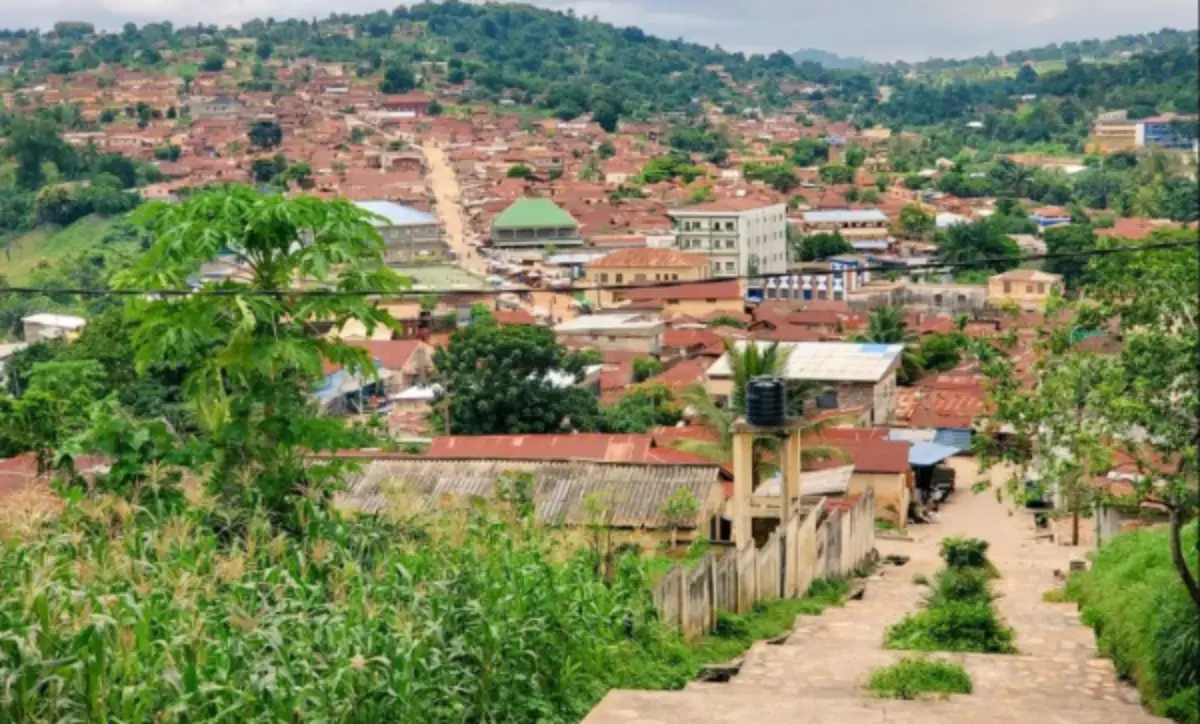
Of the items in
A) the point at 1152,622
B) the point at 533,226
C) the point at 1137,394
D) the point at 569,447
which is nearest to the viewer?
the point at 1137,394

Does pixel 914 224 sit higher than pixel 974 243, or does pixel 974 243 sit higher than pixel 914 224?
pixel 974 243

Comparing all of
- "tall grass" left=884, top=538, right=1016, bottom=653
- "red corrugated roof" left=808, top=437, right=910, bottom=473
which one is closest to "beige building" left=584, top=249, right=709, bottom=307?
"red corrugated roof" left=808, top=437, right=910, bottom=473

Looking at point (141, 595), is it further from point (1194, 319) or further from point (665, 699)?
point (1194, 319)

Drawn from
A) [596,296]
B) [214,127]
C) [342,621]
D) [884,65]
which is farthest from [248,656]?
[884,65]

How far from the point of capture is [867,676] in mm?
7016

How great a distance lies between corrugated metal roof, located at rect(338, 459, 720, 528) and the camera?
1162cm

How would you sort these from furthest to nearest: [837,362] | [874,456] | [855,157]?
[855,157]
[837,362]
[874,456]

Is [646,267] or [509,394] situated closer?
[509,394]

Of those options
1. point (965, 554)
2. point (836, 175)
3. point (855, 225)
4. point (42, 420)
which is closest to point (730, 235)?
point (855, 225)

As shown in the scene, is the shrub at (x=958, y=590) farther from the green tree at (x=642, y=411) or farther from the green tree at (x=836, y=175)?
the green tree at (x=836, y=175)

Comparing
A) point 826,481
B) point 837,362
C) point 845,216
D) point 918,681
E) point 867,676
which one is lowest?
point 845,216

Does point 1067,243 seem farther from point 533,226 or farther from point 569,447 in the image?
point 569,447

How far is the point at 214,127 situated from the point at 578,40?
5908 cm

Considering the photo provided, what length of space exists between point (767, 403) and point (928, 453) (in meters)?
11.6
